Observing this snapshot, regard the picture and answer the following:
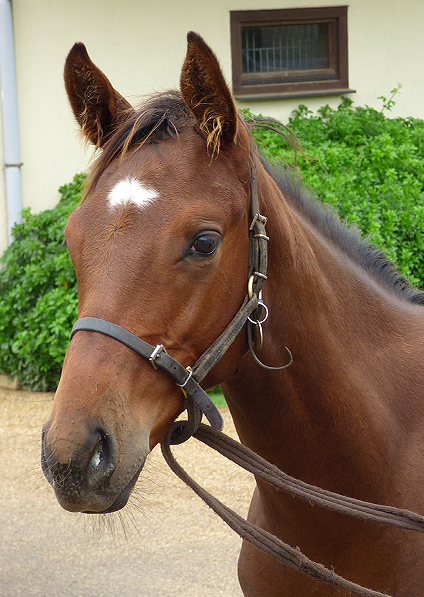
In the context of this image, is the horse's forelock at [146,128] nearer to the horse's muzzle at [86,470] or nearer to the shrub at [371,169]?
the horse's muzzle at [86,470]

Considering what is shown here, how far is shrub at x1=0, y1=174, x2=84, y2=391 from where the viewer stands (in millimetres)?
5984

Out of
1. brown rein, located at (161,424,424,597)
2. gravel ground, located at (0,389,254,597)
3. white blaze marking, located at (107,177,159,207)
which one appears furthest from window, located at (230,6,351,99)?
brown rein, located at (161,424,424,597)

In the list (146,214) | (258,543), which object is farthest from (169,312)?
(258,543)

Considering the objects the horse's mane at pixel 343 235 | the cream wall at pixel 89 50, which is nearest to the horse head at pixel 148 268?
the horse's mane at pixel 343 235

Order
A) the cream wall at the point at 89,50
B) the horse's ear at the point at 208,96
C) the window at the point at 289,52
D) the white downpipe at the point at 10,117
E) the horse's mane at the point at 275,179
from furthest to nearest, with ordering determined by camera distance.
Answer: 1. the window at the point at 289,52
2. the cream wall at the point at 89,50
3. the white downpipe at the point at 10,117
4. the horse's mane at the point at 275,179
5. the horse's ear at the point at 208,96

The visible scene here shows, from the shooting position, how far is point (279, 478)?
5.50 feet

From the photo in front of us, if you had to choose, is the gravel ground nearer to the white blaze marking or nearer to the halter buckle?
the halter buckle

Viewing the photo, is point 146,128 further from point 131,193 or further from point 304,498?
point 304,498

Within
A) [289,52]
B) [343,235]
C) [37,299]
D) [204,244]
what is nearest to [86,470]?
[204,244]

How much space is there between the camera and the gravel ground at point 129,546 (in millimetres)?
3537

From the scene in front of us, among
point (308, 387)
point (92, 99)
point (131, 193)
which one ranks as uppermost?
point (92, 99)

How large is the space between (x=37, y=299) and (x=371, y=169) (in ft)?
11.9

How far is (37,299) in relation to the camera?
626cm

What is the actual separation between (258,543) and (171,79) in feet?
20.0
